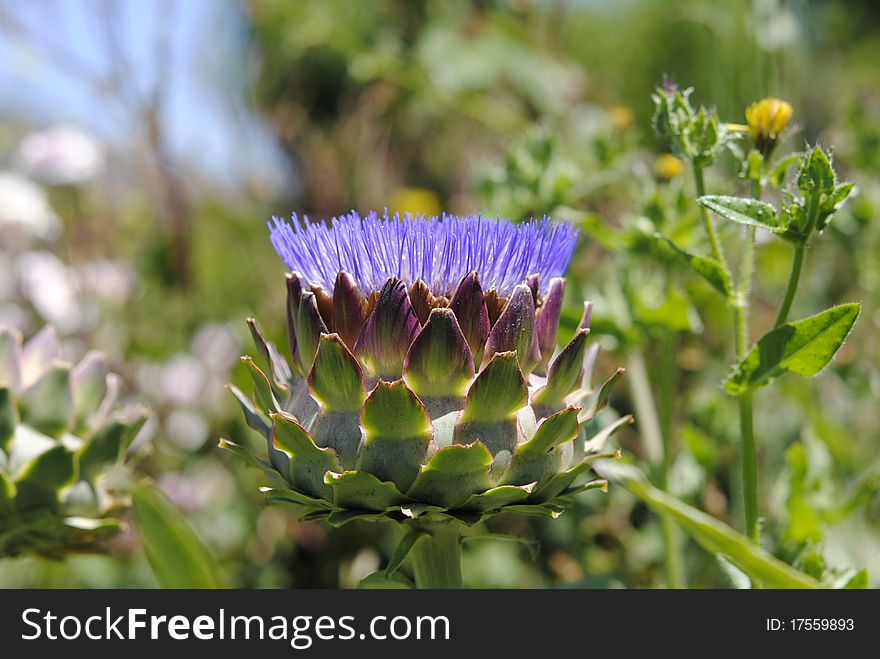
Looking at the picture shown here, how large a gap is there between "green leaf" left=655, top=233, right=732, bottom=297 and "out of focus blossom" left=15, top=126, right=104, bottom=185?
3.86ft

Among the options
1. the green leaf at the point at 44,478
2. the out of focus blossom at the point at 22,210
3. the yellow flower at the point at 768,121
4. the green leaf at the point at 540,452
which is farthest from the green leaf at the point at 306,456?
the out of focus blossom at the point at 22,210

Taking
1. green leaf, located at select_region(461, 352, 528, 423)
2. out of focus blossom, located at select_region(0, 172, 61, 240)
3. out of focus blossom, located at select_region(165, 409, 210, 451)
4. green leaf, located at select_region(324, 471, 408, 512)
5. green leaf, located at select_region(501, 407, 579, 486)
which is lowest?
green leaf, located at select_region(324, 471, 408, 512)

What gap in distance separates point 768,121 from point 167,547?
21.7 inches

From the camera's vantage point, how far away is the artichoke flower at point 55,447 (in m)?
0.64

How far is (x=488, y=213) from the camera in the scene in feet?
2.79

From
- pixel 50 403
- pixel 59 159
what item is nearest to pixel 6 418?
pixel 50 403

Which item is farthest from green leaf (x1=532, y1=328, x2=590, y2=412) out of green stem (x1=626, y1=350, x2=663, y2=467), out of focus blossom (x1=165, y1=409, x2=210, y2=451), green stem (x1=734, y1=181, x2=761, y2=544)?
out of focus blossom (x1=165, y1=409, x2=210, y2=451)

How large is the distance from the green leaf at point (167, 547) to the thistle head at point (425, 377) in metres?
0.20

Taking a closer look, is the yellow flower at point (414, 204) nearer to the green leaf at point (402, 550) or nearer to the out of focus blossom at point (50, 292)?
the out of focus blossom at point (50, 292)

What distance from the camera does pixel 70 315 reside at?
1.45m

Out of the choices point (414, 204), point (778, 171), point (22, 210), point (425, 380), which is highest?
point (414, 204)

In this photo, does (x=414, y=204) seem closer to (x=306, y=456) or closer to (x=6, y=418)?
(x=6, y=418)

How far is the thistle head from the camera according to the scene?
501mm

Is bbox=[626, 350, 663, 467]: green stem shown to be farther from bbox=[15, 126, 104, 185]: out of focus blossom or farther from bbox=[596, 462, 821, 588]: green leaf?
bbox=[15, 126, 104, 185]: out of focus blossom
